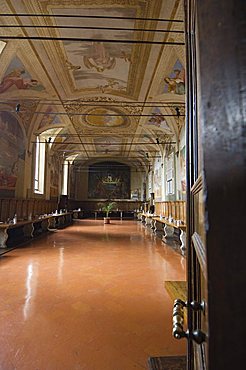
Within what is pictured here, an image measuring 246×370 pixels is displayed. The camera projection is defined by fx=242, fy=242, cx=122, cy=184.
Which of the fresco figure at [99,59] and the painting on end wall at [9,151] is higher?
the fresco figure at [99,59]

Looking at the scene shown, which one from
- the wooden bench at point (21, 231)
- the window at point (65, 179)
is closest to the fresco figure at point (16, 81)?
the wooden bench at point (21, 231)

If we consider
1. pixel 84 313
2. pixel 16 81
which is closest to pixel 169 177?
pixel 16 81

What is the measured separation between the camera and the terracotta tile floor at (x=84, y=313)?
232 centimetres

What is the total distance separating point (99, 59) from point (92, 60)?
0.84ft

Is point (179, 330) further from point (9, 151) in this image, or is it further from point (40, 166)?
point (40, 166)

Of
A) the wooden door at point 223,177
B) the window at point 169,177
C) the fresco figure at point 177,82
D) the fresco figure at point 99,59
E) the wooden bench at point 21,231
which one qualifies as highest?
the fresco figure at point 99,59

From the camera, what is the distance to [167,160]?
54.0 ft

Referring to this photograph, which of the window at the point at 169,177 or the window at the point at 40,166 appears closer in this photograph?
the window at the point at 169,177

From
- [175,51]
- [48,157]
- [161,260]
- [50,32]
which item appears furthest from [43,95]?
[161,260]

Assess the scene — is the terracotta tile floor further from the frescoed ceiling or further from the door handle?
the frescoed ceiling

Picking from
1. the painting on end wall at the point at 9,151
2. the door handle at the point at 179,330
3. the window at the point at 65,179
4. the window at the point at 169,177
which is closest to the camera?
the door handle at the point at 179,330

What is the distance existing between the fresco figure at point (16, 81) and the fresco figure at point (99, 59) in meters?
2.37

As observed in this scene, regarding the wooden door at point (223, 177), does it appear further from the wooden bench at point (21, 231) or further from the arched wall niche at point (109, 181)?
the arched wall niche at point (109, 181)

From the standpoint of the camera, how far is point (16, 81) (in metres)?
9.10
